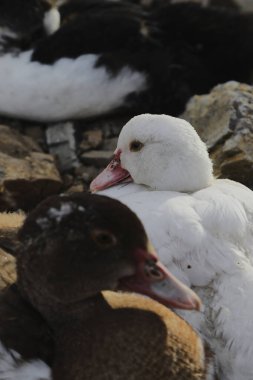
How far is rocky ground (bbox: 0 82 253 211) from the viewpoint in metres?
4.87

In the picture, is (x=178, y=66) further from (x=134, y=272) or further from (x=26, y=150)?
(x=134, y=272)

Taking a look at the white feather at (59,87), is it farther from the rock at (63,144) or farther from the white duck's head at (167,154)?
the white duck's head at (167,154)

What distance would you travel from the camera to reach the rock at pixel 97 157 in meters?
5.54

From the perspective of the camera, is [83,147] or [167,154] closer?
[167,154]

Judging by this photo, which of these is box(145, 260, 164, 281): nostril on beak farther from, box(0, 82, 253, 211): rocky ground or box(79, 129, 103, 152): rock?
box(79, 129, 103, 152): rock

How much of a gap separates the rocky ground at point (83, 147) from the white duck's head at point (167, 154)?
0.70m

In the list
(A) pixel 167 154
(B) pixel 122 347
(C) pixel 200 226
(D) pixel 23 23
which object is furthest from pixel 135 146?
(D) pixel 23 23

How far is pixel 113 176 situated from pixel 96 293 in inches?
49.8

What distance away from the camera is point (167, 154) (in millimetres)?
4141

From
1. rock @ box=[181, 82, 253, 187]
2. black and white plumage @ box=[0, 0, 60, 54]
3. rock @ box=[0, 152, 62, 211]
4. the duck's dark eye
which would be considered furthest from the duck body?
black and white plumage @ box=[0, 0, 60, 54]

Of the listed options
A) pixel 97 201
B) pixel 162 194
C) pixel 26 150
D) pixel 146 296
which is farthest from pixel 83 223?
pixel 26 150

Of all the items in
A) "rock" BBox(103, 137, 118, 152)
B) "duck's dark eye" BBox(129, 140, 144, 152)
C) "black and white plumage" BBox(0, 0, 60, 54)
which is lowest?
"rock" BBox(103, 137, 118, 152)

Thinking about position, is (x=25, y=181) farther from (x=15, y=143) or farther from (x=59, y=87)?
(x=59, y=87)

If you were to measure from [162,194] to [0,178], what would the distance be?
1305 mm
